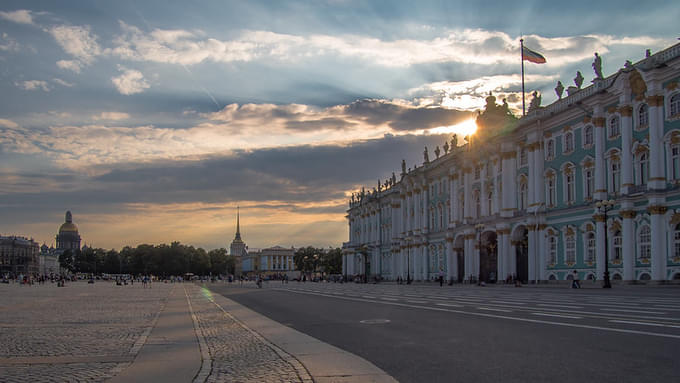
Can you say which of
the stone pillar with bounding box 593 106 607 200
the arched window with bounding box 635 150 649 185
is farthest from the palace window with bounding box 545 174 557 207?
the arched window with bounding box 635 150 649 185

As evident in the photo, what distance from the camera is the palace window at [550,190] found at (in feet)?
193

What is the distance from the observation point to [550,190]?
59.5 metres

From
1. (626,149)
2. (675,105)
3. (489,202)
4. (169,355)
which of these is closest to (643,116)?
(626,149)

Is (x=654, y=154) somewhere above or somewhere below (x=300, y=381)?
above

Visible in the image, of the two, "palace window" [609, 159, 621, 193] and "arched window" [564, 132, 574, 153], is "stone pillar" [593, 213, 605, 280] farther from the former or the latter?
"arched window" [564, 132, 574, 153]

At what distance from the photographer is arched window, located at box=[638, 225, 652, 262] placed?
46688 millimetres

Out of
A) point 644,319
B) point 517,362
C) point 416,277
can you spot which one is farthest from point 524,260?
point 517,362

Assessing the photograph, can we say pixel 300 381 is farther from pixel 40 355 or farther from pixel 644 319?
pixel 644 319

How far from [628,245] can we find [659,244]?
9.39 ft

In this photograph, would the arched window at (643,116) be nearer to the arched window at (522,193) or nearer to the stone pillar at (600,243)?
the stone pillar at (600,243)

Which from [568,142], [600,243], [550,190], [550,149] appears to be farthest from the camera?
[550,149]

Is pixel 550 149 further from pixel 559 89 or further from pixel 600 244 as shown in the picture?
pixel 600 244

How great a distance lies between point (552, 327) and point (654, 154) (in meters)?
35.8

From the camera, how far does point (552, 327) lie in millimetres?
14914
